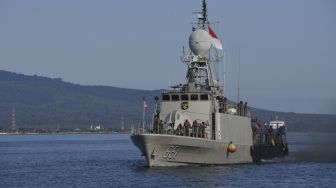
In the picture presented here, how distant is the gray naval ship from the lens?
210 ft

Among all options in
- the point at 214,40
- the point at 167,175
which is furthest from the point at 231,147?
the point at 167,175

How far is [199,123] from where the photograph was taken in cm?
6725

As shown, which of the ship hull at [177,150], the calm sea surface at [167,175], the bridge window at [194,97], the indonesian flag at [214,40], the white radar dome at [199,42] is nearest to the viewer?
the calm sea surface at [167,175]

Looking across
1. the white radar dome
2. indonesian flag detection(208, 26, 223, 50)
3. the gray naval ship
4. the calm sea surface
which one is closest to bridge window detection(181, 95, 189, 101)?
the gray naval ship

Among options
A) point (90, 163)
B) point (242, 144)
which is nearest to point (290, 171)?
point (242, 144)

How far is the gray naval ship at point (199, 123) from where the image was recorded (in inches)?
2520

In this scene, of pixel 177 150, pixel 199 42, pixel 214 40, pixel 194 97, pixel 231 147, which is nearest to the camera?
pixel 177 150

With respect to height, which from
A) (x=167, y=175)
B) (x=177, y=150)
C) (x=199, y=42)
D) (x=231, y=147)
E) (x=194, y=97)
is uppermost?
(x=199, y=42)

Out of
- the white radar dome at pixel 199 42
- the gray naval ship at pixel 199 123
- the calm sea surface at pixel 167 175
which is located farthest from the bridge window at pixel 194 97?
the calm sea surface at pixel 167 175

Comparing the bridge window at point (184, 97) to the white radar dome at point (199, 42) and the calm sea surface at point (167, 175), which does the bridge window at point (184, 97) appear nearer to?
the white radar dome at point (199, 42)

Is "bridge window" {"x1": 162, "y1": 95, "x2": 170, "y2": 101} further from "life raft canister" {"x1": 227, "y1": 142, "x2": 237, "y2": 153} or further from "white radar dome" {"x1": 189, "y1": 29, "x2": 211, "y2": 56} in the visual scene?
"life raft canister" {"x1": 227, "y1": 142, "x2": 237, "y2": 153}

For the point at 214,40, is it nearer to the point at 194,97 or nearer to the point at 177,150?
the point at 194,97

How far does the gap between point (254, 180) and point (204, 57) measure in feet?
49.8

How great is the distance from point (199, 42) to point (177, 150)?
11.2m
